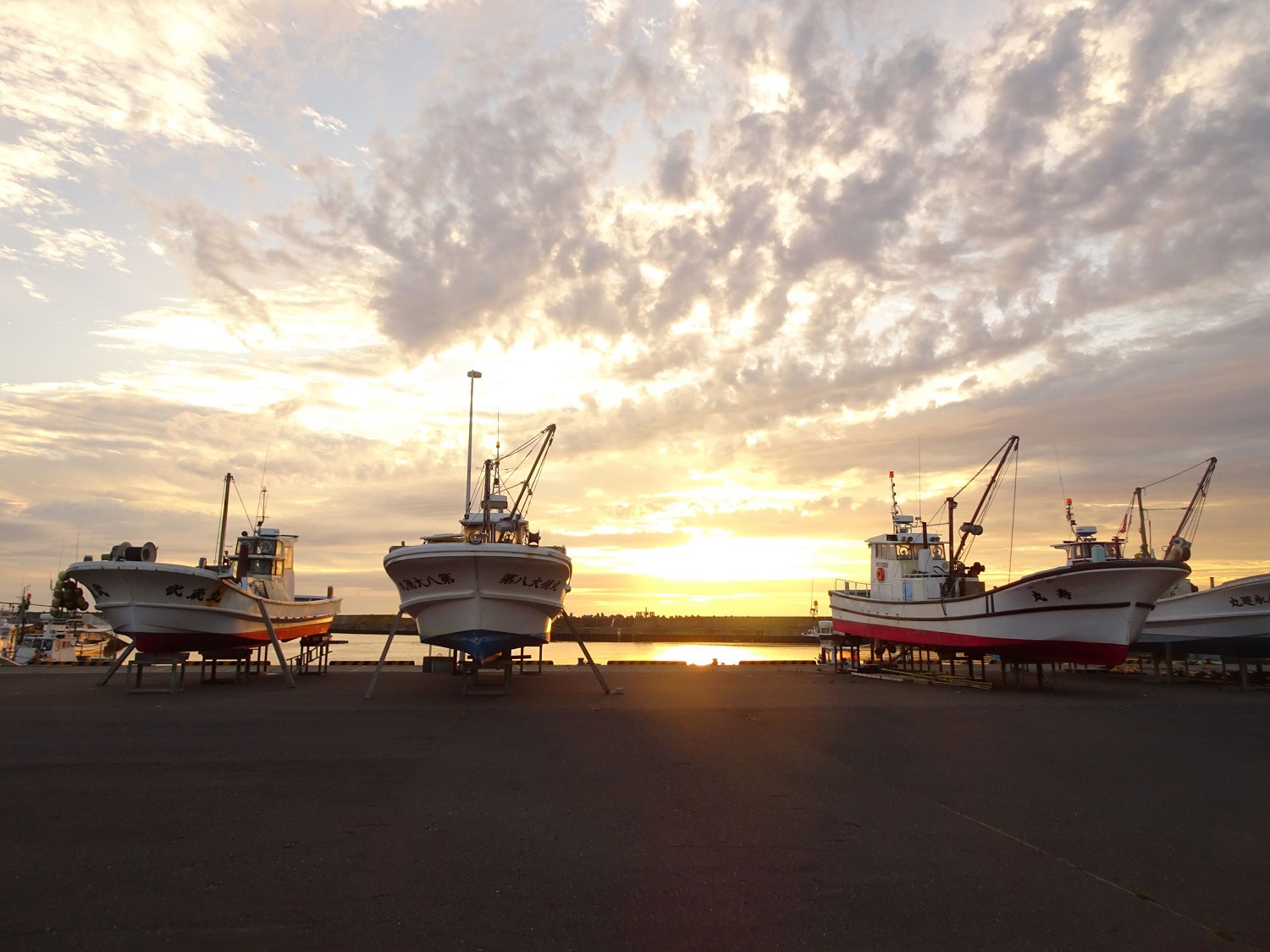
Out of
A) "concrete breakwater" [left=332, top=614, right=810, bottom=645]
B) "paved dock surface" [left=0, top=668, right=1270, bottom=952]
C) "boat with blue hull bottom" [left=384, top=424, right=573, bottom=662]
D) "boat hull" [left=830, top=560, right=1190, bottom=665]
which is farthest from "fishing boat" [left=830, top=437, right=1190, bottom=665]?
"concrete breakwater" [left=332, top=614, right=810, bottom=645]

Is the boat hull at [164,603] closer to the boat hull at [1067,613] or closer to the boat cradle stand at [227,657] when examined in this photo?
the boat cradle stand at [227,657]

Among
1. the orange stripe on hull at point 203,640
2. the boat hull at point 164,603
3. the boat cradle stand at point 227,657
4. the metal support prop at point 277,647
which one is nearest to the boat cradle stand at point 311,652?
the orange stripe on hull at point 203,640

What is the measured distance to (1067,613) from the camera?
2262 cm

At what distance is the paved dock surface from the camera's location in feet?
17.2

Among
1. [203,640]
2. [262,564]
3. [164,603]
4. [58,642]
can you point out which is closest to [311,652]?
[262,564]

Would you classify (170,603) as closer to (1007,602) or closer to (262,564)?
(262,564)

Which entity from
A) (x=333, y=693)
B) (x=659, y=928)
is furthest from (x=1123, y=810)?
(x=333, y=693)

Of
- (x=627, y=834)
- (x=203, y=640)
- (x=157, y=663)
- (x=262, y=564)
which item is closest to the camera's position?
(x=627, y=834)

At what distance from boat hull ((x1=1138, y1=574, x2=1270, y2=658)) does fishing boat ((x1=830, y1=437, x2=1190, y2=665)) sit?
3.28 m

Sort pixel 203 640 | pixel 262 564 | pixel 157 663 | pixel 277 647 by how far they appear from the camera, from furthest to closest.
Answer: pixel 262 564, pixel 277 647, pixel 203 640, pixel 157 663

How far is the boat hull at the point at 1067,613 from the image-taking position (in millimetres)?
21688

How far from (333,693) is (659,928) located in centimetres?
1755

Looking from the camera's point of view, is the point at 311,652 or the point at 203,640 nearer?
the point at 203,640

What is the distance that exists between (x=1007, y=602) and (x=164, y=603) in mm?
23650
